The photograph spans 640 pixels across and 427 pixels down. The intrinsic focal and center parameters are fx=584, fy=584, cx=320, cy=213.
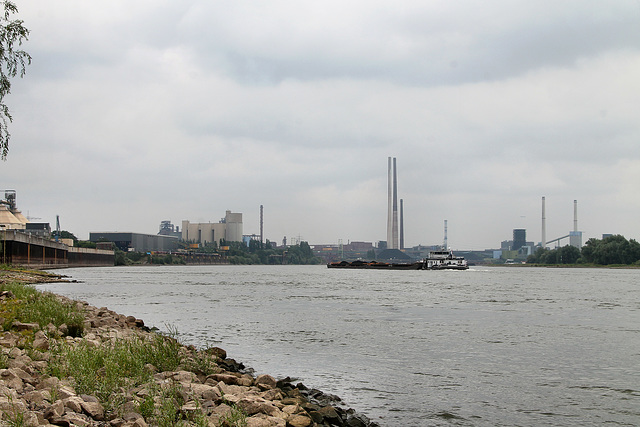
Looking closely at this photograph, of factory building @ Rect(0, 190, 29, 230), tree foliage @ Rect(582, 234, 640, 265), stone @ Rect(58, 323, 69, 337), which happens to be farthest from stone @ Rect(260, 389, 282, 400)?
tree foliage @ Rect(582, 234, 640, 265)

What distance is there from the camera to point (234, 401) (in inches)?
482

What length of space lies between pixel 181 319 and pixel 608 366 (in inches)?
975

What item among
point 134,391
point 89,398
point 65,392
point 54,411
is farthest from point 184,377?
point 54,411

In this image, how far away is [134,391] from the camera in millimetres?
12367

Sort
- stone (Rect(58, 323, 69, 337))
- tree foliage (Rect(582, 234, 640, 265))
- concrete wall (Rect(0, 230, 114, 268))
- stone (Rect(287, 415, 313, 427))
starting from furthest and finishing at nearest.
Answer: tree foliage (Rect(582, 234, 640, 265)) < concrete wall (Rect(0, 230, 114, 268)) < stone (Rect(58, 323, 69, 337)) < stone (Rect(287, 415, 313, 427))

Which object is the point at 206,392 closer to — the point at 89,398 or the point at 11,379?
the point at 89,398

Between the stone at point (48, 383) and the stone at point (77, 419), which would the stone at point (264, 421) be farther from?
the stone at point (48, 383)

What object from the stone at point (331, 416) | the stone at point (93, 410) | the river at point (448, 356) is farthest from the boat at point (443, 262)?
the stone at point (93, 410)

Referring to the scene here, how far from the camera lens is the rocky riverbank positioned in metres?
10.4

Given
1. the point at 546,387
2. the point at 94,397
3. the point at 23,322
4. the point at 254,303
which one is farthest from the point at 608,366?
the point at 254,303

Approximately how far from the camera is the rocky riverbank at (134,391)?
10.4 metres

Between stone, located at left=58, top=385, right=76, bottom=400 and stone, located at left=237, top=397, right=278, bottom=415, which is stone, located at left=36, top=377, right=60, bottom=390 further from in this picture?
stone, located at left=237, top=397, right=278, bottom=415

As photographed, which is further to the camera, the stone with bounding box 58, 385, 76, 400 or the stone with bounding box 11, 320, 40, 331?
the stone with bounding box 11, 320, 40, 331

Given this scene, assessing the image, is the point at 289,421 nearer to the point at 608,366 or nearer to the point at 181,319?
the point at 608,366
